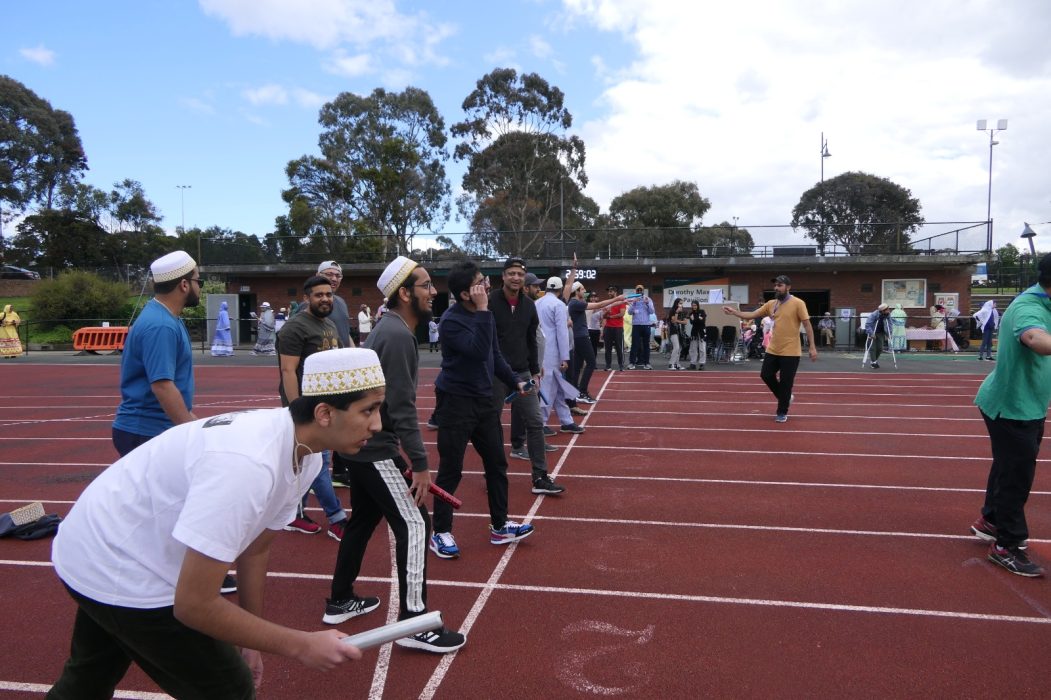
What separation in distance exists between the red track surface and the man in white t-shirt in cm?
133

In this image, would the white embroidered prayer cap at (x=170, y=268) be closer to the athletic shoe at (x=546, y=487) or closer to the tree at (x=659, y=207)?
the athletic shoe at (x=546, y=487)

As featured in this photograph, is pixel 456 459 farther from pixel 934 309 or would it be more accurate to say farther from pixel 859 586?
pixel 934 309

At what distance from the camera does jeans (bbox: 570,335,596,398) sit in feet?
35.2

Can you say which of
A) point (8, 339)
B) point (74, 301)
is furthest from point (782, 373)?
point (74, 301)

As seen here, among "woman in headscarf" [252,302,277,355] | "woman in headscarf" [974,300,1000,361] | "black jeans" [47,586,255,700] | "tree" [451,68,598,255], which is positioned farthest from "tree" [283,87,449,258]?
"black jeans" [47,586,255,700]

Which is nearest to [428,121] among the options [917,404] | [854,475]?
[917,404]

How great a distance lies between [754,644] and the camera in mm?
3508

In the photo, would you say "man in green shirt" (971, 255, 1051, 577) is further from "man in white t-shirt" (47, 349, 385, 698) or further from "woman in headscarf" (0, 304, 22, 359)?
"woman in headscarf" (0, 304, 22, 359)

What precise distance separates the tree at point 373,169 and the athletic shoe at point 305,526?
128 feet

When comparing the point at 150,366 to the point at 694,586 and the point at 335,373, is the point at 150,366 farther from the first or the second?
the point at 694,586

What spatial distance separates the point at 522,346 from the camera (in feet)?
19.9

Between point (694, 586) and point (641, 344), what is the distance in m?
13.7

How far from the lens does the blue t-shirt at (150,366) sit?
354cm

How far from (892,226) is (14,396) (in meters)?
28.2
